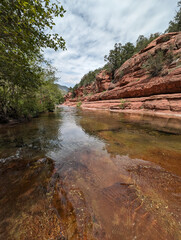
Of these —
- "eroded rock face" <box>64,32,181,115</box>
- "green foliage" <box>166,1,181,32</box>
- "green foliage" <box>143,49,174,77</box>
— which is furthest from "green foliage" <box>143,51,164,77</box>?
"green foliage" <box>166,1,181,32</box>

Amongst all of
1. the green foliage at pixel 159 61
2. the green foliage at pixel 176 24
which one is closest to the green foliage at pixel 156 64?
the green foliage at pixel 159 61

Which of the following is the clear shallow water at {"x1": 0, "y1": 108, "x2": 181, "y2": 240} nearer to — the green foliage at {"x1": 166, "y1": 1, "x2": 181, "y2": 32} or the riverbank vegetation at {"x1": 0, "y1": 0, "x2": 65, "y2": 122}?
the riverbank vegetation at {"x1": 0, "y1": 0, "x2": 65, "y2": 122}

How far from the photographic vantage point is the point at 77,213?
5.08 ft

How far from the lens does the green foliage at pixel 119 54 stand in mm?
33719

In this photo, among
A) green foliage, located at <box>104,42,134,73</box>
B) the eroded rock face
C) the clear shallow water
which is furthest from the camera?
green foliage, located at <box>104,42,134,73</box>

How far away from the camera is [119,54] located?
113ft

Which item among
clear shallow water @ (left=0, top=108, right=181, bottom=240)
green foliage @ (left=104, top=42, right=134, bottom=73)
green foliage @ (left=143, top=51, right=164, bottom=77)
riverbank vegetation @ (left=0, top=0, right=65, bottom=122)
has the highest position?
green foliage @ (left=104, top=42, right=134, bottom=73)

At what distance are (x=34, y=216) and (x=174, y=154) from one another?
426cm

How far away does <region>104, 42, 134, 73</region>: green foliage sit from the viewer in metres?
33.7

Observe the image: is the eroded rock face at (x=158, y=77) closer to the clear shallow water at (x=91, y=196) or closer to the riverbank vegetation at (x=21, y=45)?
the clear shallow water at (x=91, y=196)

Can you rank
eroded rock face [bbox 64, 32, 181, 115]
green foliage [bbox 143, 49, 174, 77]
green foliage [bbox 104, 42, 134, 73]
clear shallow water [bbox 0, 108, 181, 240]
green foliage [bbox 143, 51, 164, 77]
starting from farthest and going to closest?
green foliage [bbox 104, 42, 134, 73] < green foliage [bbox 143, 51, 164, 77] < green foliage [bbox 143, 49, 174, 77] < eroded rock face [bbox 64, 32, 181, 115] < clear shallow water [bbox 0, 108, 181, 240]

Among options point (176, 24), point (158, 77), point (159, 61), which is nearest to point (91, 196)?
point (158, 77)

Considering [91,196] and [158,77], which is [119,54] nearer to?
[158,77]

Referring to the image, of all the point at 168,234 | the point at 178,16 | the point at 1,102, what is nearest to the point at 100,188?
the point at 168,234
